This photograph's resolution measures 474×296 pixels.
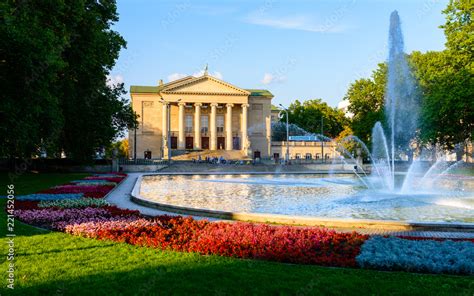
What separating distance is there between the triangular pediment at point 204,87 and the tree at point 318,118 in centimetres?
2705

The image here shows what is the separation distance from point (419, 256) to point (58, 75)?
28.2 metres

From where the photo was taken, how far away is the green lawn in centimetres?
593

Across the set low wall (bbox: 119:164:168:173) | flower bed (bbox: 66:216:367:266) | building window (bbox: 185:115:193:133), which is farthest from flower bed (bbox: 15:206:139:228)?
building window (bbox: 185:115:193:133)

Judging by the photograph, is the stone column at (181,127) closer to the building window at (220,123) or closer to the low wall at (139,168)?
the building window at (220,123)

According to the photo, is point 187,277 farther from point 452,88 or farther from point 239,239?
point 452,88

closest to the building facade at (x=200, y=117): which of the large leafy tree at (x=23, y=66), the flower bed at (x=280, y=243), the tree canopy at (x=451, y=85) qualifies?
the tree canopy at (x=451, y=85)

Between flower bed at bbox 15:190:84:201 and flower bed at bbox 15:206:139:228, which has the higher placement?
flower bed at bbox 15:190:84:201

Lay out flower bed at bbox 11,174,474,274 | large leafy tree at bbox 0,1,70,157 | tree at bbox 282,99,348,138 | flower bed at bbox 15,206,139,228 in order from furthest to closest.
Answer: tree at bbox 282,99,348,138 → large leafy tree at bbox 0,1,70,157 → flower bed at bbox 15,206,139,228 → flower bed at bbox 11,174,474,274

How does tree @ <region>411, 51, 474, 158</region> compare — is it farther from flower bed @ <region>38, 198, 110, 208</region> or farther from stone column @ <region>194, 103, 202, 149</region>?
stone column @ <region>194, 103, 202, 149</region>

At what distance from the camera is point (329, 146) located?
83625 mm

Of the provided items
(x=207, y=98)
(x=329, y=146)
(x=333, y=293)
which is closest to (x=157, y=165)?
(x=207, y=98)

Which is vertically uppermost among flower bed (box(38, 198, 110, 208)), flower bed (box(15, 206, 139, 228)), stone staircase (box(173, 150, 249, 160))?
stone staircase (box(173, 150, 249, 160))

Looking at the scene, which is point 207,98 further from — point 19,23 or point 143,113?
point 19,23

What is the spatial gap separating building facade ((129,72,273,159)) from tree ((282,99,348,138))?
19511 millimetres
